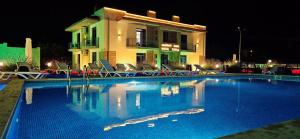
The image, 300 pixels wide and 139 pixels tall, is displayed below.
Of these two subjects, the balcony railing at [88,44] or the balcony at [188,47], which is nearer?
the balcony railing at [88,44]

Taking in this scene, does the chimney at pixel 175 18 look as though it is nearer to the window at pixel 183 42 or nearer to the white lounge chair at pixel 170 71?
the window at pixel 183 42

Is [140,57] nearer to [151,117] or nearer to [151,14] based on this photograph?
[151,14]

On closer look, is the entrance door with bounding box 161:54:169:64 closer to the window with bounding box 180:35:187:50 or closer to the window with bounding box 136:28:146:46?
the window with bounding box 180:35:187:50

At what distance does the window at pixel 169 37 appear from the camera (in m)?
22.3

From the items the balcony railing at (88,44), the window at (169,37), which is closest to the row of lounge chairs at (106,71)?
the balcony railing at (88,44)

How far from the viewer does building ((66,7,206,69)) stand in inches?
711

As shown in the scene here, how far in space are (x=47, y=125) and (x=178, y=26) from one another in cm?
1917

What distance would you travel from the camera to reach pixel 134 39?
19.8 meters

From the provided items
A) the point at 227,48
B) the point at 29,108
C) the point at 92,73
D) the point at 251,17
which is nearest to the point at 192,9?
the point at 251,17

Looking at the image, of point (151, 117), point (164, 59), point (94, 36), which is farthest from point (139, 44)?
point (151, 117)

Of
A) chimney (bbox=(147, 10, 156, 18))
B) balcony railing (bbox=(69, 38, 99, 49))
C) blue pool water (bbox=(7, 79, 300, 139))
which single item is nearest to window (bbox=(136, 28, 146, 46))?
chimney (bbox=(147, 10, 156, 18))

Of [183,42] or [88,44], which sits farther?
[183,42]

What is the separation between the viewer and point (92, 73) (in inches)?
588

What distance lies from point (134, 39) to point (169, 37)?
404 centimetres
